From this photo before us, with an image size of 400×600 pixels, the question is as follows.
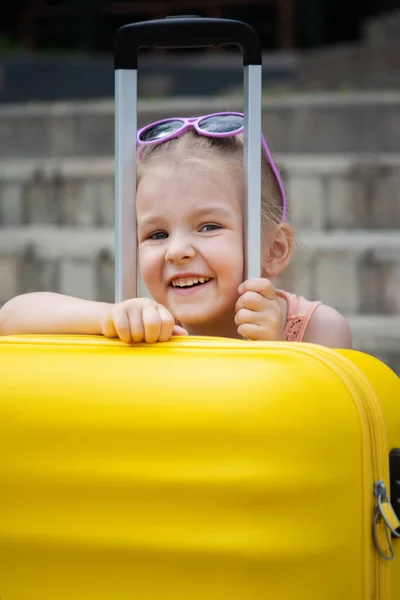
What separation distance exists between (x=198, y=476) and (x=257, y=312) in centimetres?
30

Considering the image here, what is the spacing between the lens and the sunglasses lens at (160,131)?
53.8 inches

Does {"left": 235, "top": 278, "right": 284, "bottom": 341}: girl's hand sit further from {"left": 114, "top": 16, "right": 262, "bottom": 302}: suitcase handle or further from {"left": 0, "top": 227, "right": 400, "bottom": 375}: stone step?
{"left": 0, "top": 227, "right": 400, "bottom": 375}: stone step

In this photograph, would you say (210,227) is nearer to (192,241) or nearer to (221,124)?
(192,241)

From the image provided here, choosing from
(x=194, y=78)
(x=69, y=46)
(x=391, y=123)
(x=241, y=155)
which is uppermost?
(x=69, y=46)

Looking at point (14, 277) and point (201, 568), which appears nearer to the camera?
point (201, 568)

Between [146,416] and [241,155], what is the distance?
52 centimetres

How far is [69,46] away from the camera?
7195 mm

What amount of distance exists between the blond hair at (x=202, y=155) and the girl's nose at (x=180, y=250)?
0.11m

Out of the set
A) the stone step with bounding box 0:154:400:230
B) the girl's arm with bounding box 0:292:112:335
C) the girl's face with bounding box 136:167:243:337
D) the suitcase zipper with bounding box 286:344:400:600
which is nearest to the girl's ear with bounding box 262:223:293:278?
the girl's face with bounding box 136:167:243:337

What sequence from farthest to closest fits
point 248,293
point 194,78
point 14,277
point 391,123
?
point 194,78
point 391,123
point 14,277
point 248,293

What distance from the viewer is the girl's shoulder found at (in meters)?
1.39

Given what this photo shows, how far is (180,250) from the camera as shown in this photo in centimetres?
126

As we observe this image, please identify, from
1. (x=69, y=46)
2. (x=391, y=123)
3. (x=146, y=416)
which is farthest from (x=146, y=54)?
(x=146, y=416)

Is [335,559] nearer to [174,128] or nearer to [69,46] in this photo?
[174,128]
